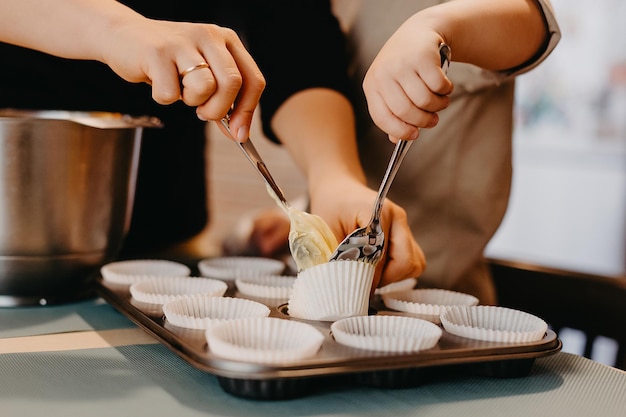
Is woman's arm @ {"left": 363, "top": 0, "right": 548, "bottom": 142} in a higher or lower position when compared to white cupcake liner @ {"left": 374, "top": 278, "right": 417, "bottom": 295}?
higher

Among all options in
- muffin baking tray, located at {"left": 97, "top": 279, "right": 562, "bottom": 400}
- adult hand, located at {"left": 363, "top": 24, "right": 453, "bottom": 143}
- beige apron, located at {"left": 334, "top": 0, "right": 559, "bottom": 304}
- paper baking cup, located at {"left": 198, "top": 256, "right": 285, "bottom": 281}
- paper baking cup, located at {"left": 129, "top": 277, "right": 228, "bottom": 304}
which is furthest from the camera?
beige apron, located at {"left": 334, "top": 0, "right": 559, "bottom": 304}

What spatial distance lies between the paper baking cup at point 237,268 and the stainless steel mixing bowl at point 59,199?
0.13 m

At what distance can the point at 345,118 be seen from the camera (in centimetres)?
106

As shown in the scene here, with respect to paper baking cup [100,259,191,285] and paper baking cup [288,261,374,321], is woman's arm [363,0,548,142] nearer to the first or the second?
paper baking cup [288,261,374,321]

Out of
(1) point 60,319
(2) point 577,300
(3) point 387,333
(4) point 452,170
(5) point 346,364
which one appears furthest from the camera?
(4) point 452,170

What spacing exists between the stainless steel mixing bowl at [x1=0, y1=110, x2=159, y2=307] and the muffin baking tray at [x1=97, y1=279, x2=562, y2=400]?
0.19m

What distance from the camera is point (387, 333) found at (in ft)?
2.11

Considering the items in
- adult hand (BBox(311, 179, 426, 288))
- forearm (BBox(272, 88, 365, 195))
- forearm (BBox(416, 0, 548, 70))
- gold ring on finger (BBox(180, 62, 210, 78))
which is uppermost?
forearm (BBox(416, 0, 548, 70))

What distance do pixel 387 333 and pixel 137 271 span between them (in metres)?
0.38

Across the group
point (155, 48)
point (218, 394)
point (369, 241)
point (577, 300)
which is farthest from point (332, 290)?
point (577, 300)

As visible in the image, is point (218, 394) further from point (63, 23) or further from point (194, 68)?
point (63, 23)

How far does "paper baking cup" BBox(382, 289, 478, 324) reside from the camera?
720 millimetres

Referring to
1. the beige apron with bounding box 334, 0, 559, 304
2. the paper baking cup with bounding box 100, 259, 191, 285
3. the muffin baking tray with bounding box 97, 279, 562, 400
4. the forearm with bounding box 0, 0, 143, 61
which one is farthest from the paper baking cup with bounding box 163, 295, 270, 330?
the beige apron with bounding box 334, 0, 559, 304

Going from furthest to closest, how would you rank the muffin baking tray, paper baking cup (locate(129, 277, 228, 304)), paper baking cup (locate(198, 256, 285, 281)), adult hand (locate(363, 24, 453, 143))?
paper baking cup (locate(198, 256, 285, 281))
paper baking cup (locate(129, 277, 228, 304))
adult hand (locate(363, 24, 453, 143))
the muffin baking tray
